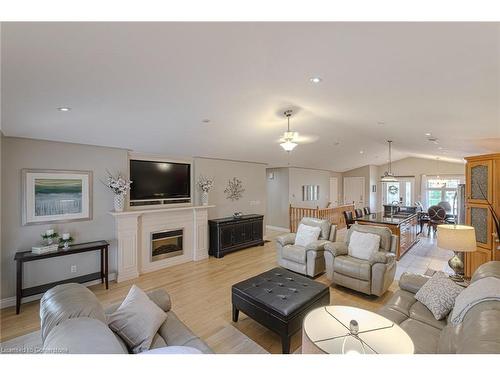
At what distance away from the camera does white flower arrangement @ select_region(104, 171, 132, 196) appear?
4.05 meters

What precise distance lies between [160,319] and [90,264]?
9.43 feet

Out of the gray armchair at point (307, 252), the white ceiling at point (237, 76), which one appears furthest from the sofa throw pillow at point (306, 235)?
the white ceiling at point (237, 76)

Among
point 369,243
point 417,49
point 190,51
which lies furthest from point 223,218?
point 417,49

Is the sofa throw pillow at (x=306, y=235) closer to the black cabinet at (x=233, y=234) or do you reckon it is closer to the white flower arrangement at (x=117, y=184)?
the black cabinet at (x=233, y=234)

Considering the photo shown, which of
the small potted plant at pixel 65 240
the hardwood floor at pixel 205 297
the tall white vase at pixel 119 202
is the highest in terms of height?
the tall white vase at pixel 119 202

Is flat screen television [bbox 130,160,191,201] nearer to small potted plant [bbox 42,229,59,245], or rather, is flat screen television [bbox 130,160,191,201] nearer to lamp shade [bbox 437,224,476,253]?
small potted plant [bbox 42,229,59,245]

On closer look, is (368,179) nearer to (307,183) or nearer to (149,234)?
(307,183)

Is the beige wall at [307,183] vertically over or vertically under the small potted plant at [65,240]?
over

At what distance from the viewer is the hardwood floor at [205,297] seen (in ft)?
8.87

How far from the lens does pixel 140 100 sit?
261 centimetres

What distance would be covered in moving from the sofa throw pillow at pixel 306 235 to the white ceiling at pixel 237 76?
2.16 meters

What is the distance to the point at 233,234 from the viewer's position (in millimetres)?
5781
